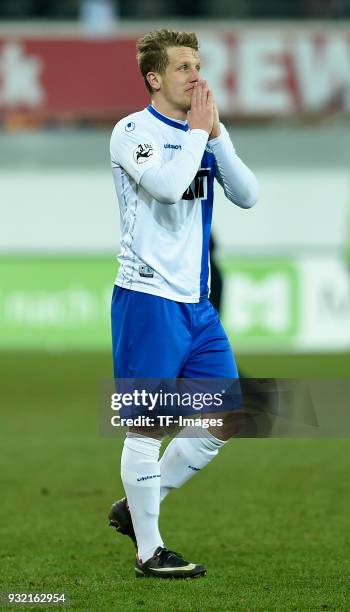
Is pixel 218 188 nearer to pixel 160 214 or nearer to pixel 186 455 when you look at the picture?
pixel 186 455

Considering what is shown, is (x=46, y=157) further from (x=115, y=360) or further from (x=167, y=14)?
(x=115, y=360)

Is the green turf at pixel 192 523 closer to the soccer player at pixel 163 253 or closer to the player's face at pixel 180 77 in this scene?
the soccer player at pixel 163 253

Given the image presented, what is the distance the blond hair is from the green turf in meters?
1.96

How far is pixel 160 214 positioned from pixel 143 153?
0.81 ft

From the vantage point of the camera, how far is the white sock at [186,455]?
4984 millimetres

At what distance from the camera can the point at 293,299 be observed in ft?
53.3

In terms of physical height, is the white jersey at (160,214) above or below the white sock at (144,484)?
above

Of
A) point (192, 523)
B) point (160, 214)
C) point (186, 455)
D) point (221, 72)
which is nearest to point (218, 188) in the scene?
point (221, 72)

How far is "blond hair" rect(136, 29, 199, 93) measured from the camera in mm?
4762

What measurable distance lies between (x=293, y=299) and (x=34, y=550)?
1092 centimetres

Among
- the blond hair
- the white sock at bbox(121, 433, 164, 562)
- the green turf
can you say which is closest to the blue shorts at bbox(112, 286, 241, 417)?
the white sock at bbox(121, 433, 164, 562)

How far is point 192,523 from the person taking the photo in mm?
6297

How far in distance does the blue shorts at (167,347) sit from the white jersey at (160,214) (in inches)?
2.3

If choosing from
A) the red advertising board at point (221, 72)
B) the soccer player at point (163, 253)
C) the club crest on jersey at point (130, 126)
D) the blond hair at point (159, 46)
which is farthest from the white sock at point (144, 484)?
the red advertising board at point (221, 72)
